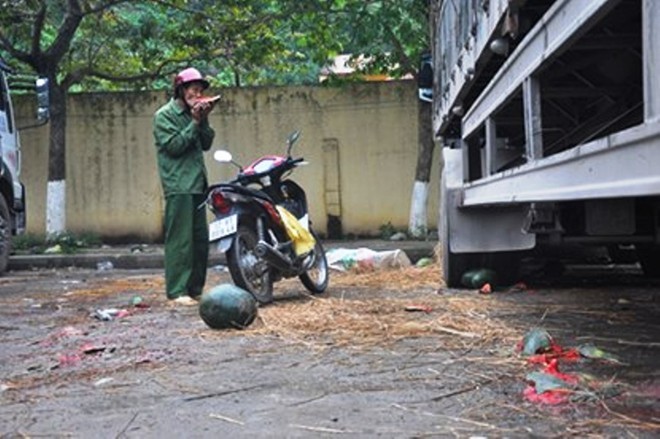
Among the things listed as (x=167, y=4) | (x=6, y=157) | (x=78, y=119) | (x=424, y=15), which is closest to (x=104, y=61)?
(x=78, y=119)

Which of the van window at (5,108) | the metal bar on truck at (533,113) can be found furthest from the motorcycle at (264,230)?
the van window at (5,108)

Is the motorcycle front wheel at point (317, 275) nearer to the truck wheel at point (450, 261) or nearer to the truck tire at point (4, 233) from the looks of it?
the truck wheel at point (450, 261)

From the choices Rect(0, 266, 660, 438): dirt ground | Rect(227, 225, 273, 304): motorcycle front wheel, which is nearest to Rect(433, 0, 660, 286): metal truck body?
Rect(0, 266, 660, 438): dirt ground

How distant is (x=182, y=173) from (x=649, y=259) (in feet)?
13.8

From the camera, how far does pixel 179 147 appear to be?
5914 millimetres

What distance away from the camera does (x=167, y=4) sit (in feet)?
39.4

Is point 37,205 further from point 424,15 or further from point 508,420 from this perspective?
point 508,420

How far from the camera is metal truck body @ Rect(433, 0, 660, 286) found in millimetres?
2279

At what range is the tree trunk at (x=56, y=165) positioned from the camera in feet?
38.4

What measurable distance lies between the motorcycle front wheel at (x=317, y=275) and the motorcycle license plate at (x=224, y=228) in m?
1.07

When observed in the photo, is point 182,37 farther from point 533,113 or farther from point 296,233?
point 533,113

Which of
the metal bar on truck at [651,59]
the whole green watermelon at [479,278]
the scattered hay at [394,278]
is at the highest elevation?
the metal bar on truck at [651,59]

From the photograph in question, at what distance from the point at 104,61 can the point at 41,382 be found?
437 inches

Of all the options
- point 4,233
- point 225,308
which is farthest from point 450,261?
point 4,233
